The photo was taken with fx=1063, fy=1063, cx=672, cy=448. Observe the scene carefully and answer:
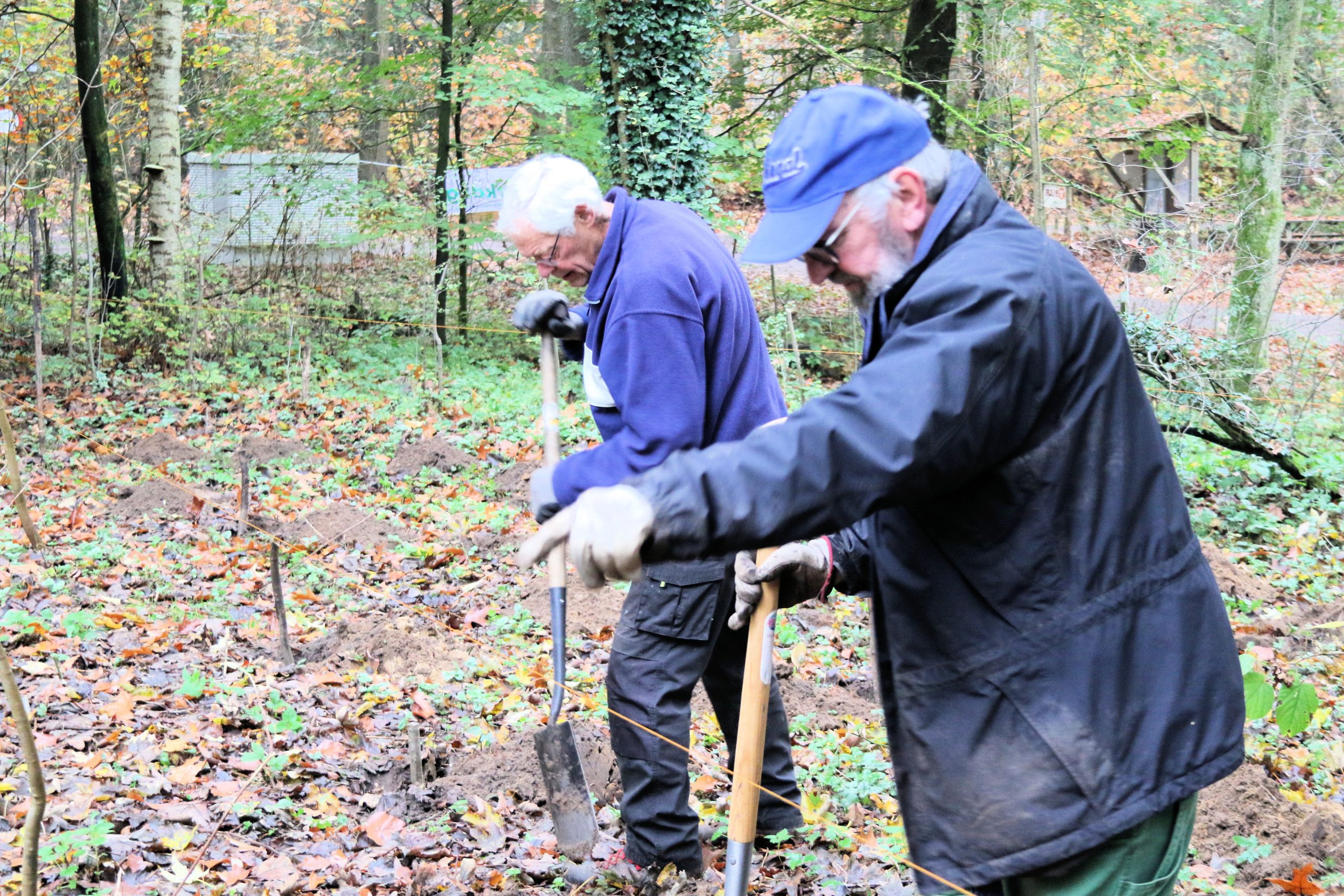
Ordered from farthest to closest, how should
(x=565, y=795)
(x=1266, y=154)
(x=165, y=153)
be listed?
(x=1266, y=154)
(x=165, y=153)
(x=565, y=795)

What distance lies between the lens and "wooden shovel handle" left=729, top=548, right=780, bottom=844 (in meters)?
2.38

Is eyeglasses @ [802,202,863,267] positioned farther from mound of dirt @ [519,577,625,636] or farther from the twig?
mound of dirt @ [519,577,625,636]

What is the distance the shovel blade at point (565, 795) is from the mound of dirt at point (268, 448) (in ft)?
19.3

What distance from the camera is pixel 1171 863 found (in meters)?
1.72

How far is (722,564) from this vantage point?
10.5ft

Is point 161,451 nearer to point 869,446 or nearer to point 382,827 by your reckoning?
point 382,827

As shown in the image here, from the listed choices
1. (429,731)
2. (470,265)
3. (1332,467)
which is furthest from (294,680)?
(470,265)

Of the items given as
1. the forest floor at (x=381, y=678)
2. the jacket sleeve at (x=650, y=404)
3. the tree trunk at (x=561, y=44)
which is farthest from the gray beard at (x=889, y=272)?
the tree trunk at (x=561, y=44)

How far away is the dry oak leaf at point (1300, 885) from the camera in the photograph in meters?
3.29

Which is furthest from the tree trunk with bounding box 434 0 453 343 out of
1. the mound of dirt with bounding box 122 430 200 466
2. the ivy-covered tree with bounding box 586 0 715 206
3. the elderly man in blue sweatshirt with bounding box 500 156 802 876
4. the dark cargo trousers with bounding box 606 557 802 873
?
the dark cargo trousers with bounding box 606 557 802 873

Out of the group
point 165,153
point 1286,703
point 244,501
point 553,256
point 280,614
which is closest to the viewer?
point 1286,703

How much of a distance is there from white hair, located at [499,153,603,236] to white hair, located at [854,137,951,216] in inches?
61.4

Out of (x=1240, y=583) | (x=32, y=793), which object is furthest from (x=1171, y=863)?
(x=1240, y=583)

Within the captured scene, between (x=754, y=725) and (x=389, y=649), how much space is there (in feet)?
10.7
